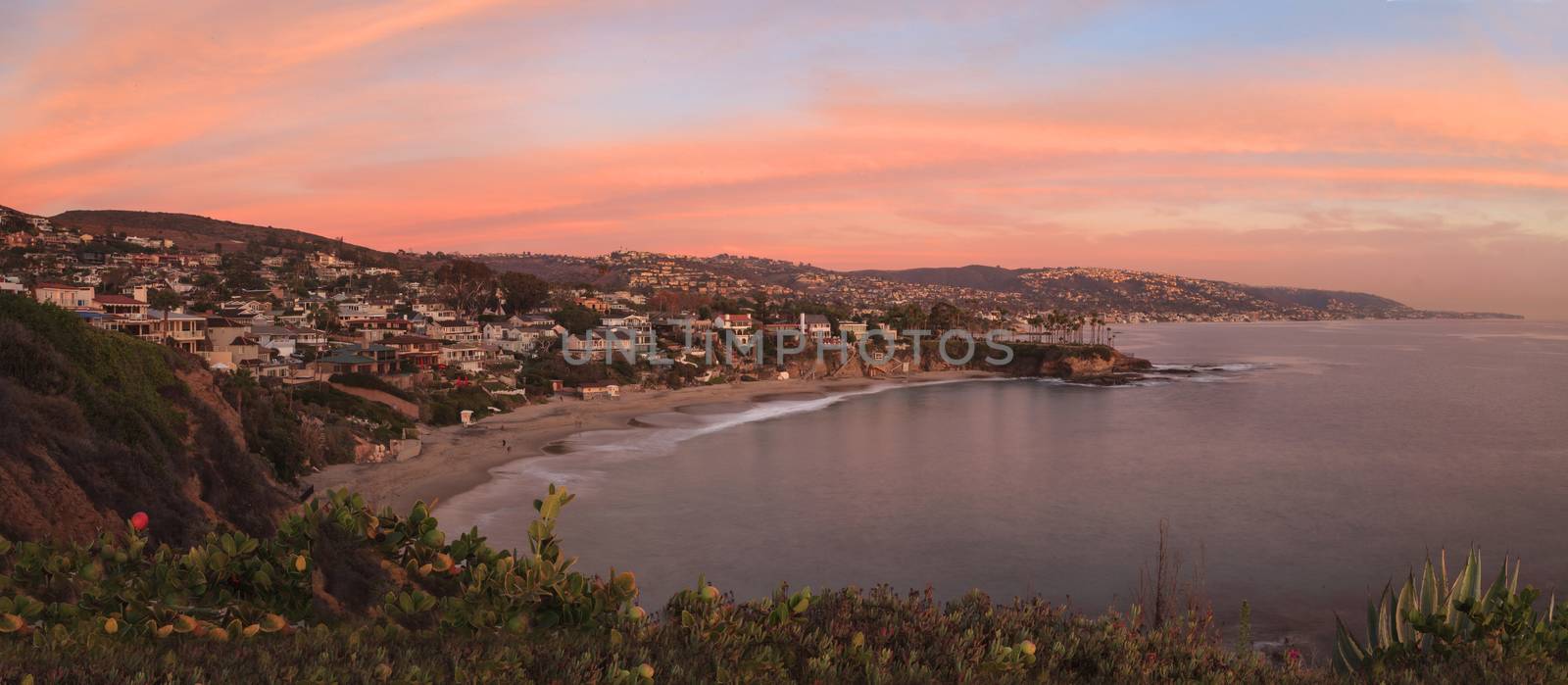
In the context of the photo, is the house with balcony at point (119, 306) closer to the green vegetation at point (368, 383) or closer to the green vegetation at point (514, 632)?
the green vegetation at point (368, 383)

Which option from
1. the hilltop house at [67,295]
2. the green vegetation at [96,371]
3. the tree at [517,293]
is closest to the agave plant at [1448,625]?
the green vegetation at [96,371]

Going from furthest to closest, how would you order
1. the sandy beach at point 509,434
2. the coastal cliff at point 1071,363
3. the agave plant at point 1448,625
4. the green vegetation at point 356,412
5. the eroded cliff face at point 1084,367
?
the coastal cliff at point 1071,363 < the eroded cliff face at point 1084,367 < the green vegetation at point 356,412 < the sandy beach at point 509,434 < the agave plant at point 1448,625

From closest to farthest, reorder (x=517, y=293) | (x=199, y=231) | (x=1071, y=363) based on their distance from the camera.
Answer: (x=1071, y=363), (x=517, y=293), (x=199, y=231)

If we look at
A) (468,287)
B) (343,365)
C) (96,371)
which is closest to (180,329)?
(343,365)

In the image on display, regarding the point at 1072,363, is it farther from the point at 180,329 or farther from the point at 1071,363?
the point at 180,329

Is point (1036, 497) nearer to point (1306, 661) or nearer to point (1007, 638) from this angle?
point (1306, 661)

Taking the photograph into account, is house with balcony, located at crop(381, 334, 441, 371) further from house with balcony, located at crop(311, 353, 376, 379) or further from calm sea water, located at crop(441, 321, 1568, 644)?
calm sea water, located at crop(441, 321, 1568, 644)

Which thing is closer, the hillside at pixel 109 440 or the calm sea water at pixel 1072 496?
the hillside at pixel 109 440
